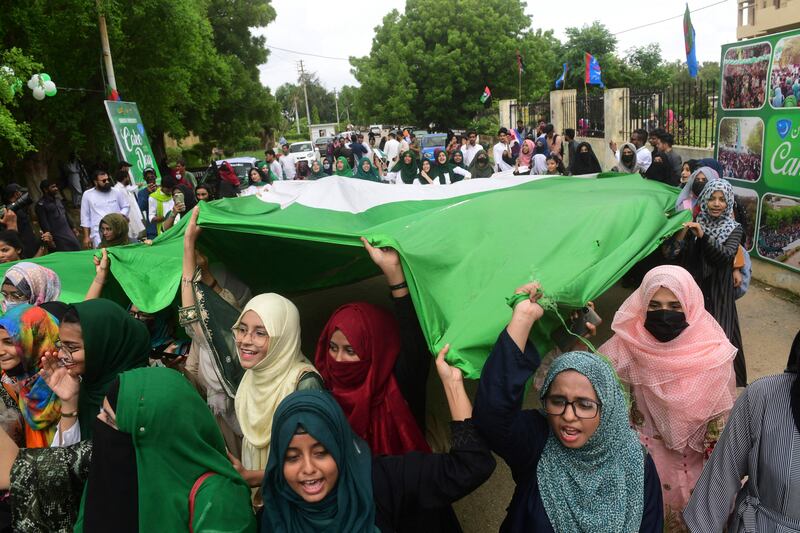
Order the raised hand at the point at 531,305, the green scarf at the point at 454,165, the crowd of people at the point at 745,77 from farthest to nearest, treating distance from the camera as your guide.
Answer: the green scarf at the point at 454,165 < the crowd of people at the point at 745,77 < the raised hand at the point at 531,305

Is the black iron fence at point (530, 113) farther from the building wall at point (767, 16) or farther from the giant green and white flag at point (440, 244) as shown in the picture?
the giant green and white flag at point (440, 244)

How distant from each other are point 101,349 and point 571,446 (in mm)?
1902

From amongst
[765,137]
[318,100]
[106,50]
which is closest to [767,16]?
[765,137]

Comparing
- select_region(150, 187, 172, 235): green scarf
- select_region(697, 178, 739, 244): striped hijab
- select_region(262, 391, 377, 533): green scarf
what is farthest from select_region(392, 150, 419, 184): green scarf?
select_region(262, 391, 377, 533): green scarf

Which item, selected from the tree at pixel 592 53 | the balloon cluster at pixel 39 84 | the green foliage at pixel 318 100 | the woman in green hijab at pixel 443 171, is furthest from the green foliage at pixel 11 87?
the green foliage at pixel 318 100

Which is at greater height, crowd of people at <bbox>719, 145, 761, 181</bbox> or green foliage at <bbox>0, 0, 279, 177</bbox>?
green foliage at <bbox>0, 0, 279, 177</bbox>

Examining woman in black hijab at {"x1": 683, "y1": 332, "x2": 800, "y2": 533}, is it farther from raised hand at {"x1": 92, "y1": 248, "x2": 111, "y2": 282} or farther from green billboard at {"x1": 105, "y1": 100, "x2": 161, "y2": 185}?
green billboard at {"x1": 105, "y1": 100, "x2": 161, "y2": 185}

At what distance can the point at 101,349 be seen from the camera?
245 centimetres

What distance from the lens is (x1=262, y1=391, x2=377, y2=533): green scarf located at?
1650 mm

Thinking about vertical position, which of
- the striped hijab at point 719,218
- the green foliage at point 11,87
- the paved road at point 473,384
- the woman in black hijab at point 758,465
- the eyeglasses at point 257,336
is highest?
the green foliage at point 11,87

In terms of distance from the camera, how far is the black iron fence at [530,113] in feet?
54.7

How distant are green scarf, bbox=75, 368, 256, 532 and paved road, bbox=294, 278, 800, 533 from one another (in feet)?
4.80

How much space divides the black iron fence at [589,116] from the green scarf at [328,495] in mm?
12236

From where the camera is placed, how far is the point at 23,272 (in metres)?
3.39
